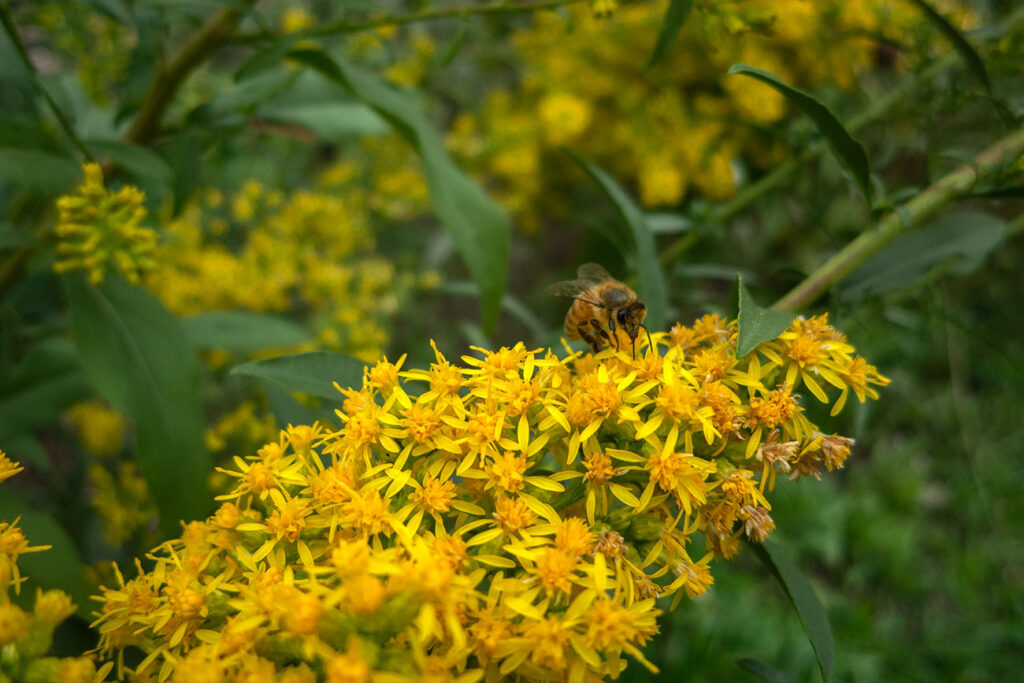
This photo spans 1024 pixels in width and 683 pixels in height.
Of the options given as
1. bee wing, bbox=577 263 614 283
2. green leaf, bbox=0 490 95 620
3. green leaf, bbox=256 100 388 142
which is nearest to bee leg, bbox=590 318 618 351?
bee wing, bbox=577 263 614 283

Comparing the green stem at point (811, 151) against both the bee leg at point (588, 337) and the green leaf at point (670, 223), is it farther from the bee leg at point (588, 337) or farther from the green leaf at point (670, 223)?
the bee leg at point (588, 337)

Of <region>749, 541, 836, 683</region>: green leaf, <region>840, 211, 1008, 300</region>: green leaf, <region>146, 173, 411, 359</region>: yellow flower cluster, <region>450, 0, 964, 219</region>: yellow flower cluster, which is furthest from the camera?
<region>450, 0, 964, 219</region>: yellow flower cluster

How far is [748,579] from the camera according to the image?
192 centimetres

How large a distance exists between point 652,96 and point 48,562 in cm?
182

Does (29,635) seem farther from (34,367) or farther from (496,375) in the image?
(34,367)

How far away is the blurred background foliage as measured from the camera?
95cm

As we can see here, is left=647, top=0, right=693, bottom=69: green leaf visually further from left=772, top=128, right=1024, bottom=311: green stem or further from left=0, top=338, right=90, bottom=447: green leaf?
left=0, top=338, right=90, bottom=447: green leaf

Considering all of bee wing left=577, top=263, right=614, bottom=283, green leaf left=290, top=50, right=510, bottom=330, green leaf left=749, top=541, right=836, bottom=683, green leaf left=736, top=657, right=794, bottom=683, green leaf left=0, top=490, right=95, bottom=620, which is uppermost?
green leaf left=290, top=50, right=510, bottom=330

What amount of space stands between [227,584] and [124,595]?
0.34 ft

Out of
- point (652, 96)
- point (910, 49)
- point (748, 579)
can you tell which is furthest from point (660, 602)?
point (652, 96)

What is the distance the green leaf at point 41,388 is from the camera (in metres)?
1.07

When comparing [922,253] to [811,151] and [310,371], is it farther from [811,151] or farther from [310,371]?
[310,371]

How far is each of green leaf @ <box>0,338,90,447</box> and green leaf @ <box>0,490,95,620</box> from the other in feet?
0.98

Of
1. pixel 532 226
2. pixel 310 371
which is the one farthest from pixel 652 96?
pixel 310 371
